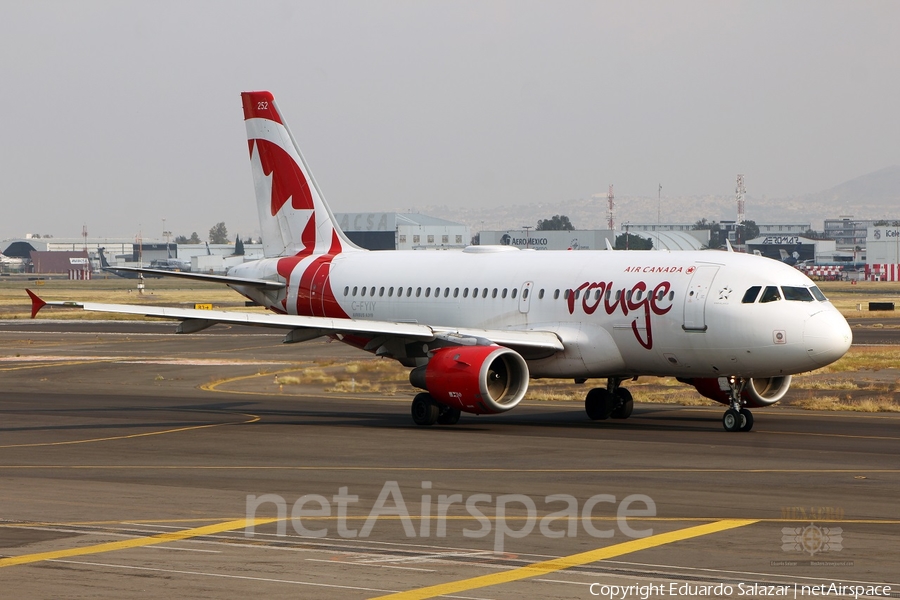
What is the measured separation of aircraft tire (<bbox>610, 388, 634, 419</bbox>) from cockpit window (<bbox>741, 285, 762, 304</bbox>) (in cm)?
584

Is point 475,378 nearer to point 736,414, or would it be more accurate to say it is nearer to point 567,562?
point 736,414

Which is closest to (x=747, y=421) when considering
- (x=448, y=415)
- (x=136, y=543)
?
(x=448, y=415)

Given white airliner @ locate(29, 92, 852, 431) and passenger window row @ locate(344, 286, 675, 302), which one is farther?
passenger window row @ locate(344, 286, 675, 302)

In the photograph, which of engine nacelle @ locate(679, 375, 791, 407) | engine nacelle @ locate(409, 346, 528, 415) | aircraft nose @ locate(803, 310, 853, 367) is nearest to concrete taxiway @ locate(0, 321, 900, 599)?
engine nacelle @ locate(679, 375, 791, 407)

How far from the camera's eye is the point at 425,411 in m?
33.9

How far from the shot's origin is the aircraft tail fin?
142 feet

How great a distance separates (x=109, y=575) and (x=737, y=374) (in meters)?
20.7

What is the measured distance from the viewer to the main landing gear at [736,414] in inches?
1262

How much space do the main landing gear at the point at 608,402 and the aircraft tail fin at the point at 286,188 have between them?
445 inches

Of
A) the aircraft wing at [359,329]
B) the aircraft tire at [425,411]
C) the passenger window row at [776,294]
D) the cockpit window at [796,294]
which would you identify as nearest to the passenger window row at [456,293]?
the aircraft wing at [359,329]

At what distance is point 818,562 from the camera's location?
50.5ft

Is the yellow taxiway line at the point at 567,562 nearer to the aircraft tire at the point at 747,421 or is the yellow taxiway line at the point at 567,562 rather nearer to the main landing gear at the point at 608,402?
the aircraft tire at the point at 747,421

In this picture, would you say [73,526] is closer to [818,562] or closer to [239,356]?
[818,562]

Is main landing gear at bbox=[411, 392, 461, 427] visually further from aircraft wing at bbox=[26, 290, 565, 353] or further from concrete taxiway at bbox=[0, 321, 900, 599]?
aircraft wing at bbox=[26, 290, 565, 353]
